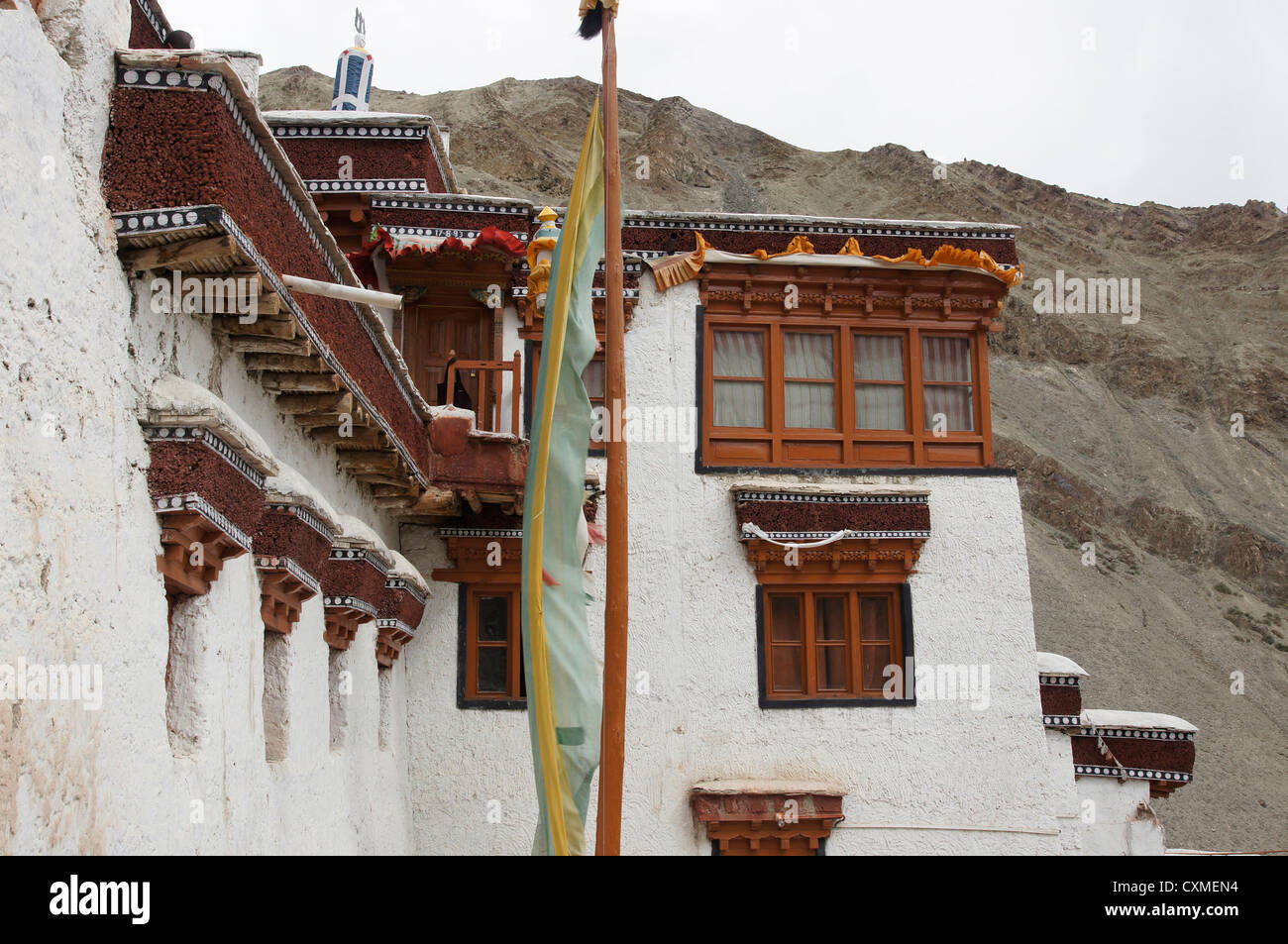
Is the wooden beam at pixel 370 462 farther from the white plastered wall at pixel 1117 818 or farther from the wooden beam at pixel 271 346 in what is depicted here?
the white plastered wall at pixel 1117 818

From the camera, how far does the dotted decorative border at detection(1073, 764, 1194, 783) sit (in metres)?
12.7

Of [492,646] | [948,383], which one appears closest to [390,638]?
[492,646]

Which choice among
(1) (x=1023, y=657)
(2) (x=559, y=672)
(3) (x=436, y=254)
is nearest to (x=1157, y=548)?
(1) (x=1023, y=657)

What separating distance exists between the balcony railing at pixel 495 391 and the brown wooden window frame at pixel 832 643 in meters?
2.76

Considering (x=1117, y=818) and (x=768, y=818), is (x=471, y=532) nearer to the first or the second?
(x=768, y=818)

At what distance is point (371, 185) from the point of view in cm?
1226

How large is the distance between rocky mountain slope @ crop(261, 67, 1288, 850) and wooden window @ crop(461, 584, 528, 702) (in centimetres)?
2045

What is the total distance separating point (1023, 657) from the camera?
12.0 metres

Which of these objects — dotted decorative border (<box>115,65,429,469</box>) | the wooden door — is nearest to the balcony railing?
the wooden door

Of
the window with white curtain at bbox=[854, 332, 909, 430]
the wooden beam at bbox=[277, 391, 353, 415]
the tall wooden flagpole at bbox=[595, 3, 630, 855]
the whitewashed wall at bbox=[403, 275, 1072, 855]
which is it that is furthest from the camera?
the window with white curtain at bbox=[854, 332, 909, 430]

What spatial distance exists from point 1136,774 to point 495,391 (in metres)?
7.52

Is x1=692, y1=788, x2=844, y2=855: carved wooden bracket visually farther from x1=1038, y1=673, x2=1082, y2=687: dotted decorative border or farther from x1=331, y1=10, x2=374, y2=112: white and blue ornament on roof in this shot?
x1=331, y1=10, x2=374, y2=112: white and blue ornament on roof

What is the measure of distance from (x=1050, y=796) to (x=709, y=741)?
10.5 ft

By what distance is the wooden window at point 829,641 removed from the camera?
1168 cm
